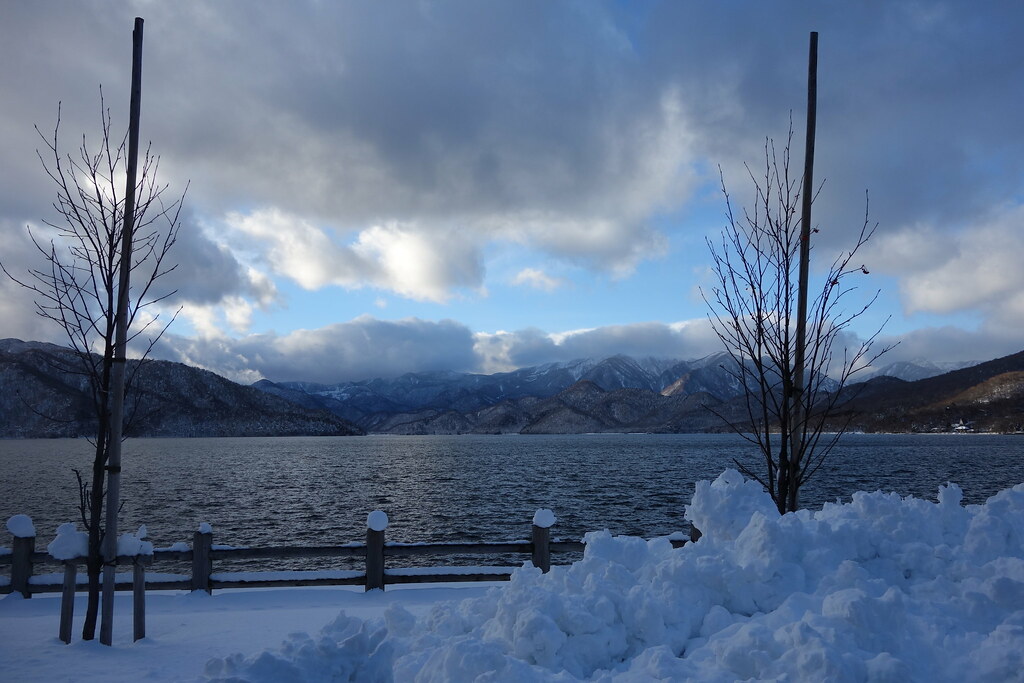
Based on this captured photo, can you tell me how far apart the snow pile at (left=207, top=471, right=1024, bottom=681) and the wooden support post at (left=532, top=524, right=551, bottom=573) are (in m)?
3.45

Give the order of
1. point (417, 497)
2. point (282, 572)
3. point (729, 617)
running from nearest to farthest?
point (729, 617) < point (282, 572) < point (417, 497)

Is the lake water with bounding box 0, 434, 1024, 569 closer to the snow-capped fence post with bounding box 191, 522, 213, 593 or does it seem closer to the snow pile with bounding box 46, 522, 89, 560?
the snow-capped fence post with bounding box 191, 522, 213, 593

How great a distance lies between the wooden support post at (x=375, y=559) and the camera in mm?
8391

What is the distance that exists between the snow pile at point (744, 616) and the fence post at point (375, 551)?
3727mm

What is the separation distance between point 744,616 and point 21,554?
9734mm

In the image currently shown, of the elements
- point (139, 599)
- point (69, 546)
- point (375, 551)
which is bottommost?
point (375, 551)

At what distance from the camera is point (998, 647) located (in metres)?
3.54

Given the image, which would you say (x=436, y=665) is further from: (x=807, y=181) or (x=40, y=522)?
(x=40, y=522)

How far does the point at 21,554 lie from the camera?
836cm

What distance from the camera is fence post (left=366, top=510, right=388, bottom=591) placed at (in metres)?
8.39

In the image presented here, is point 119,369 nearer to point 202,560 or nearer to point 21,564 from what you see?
point 202,560

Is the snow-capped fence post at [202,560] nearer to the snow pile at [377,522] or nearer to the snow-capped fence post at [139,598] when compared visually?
the snow-capped fence post at [139,598]

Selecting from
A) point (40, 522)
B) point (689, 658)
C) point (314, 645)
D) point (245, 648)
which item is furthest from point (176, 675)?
point (40, 522)

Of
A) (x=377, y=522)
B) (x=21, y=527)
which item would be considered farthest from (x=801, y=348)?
(x=21, y=527)
